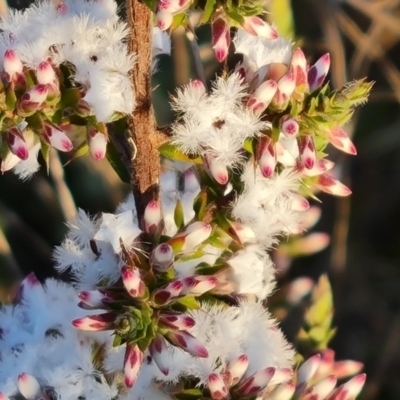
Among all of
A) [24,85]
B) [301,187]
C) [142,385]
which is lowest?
[142,385]

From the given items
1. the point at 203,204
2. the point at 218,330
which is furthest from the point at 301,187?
the point at 218,330

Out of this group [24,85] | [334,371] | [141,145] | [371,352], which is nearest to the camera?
[24,85]

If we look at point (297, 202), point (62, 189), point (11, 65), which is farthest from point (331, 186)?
point (62, 189)

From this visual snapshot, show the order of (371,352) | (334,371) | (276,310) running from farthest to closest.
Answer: (371,352) → (276,310) → (334,371)

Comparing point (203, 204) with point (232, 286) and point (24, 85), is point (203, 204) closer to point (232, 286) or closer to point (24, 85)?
point (232, 286)

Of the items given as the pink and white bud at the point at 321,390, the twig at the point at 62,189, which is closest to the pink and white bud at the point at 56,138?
the pink and white bud at the point at 321,390

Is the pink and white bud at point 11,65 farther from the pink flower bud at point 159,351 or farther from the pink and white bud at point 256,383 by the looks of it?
the pink and white bud at point 256,383
